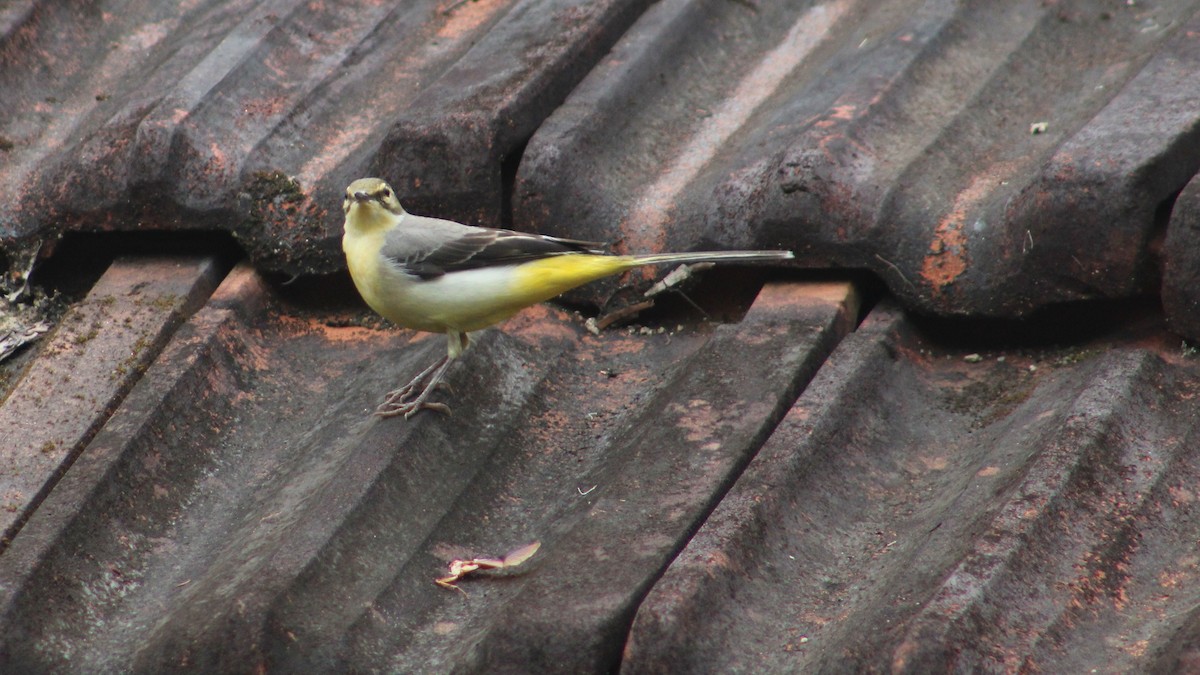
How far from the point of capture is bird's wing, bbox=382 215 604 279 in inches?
165

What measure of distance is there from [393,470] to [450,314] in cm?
90

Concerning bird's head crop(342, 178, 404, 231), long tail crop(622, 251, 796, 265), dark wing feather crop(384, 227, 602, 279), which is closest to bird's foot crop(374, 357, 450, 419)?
dark wing feather crop(384, 227, 602, 279)

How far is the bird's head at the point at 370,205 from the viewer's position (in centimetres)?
426

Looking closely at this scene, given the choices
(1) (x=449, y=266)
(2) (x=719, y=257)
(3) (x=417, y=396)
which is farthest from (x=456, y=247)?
(2) (x=719, y=257)

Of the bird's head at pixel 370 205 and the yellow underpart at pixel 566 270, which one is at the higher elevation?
the bird's head at pixel 370 205

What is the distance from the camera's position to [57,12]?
5.82 metres

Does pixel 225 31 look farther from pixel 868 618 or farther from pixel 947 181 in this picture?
pixel 868 618

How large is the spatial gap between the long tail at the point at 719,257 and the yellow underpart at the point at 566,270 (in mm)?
126

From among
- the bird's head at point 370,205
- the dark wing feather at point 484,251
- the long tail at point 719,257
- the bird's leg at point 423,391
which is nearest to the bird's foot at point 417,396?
the bird's leg at point 423,391

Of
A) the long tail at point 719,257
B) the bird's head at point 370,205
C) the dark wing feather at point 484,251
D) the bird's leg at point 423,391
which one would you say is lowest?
the long tail at point 719,257

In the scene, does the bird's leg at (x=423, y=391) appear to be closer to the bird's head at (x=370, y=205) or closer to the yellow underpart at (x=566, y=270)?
the yellow underpart at (x=566, y=270)

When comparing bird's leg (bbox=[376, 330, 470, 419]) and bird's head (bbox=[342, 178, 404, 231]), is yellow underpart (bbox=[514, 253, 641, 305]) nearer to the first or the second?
bird's leg (bbox=[376, 330, 470, 419])

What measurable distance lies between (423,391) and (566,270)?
649 millimetres

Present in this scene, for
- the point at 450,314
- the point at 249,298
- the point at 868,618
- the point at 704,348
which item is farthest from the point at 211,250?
the point at 868,618
